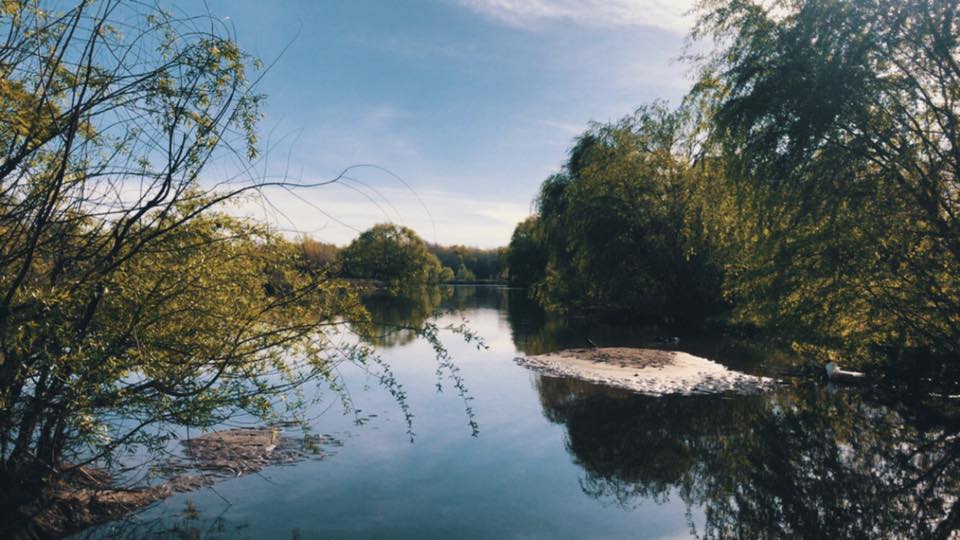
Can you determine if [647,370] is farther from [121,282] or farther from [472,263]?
[472,263]

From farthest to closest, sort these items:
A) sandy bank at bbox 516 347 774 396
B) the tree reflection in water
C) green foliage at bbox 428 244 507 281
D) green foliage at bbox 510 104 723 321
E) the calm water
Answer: green foliage at bbox 428 244 507 281 → green foliage at bbox 510 104 723 321 → sandy bank at bbox 516 347 774 396 → the tree reflection in water → the calm water

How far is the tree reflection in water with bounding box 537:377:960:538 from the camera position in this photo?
9.19m

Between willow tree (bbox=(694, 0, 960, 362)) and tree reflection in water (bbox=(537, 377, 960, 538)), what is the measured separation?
2457mm

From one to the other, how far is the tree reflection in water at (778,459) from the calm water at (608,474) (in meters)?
0.04

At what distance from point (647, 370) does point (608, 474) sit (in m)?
10.8

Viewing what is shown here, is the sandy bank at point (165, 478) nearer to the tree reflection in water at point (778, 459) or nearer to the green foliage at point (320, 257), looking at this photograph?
the green foliage at point (320, 257)

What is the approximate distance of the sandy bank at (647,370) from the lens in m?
18.8

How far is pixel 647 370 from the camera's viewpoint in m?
21.5

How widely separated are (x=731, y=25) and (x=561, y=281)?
72.2 ft

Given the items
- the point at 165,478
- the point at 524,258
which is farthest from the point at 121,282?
the point at 524,258

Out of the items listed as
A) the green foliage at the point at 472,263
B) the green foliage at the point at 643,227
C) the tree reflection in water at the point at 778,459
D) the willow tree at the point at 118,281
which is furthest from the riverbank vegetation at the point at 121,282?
the green foliage at the point at 472,263

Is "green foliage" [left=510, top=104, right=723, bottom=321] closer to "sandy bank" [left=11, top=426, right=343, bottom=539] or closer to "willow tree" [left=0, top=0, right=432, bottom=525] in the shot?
"sandy bank" [left=11, top=426, right=343, bottom=539]

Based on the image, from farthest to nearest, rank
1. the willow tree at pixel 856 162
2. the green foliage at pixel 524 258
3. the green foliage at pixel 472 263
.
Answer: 1. the green foliage at pixel 472 263
2. the green foliage at pixel 524 258
3. the willow tree at pixel 856 162

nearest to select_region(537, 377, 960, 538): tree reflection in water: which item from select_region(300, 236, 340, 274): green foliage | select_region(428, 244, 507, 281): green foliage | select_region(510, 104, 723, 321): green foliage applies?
select_region(300, 236, 340, 274): green foliage
